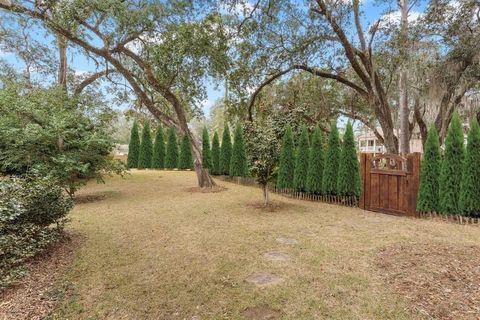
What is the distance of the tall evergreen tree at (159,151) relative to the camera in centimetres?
1552

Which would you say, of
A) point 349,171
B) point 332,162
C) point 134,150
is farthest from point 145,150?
point 349,171

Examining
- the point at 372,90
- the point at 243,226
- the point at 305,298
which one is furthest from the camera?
the point at 372,90

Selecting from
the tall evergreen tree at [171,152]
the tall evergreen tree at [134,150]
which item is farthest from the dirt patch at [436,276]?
the tall evergreen tree at [134,150]

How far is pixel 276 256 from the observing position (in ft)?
12.1

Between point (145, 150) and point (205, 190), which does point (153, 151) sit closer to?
point (145, 150)

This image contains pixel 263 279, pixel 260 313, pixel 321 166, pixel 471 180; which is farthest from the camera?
pixel 321 166

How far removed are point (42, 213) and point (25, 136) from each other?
3.34 metres

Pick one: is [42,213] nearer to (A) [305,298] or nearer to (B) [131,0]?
(A) [305,298]

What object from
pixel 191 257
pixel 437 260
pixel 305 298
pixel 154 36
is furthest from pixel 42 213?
pixel 154 36

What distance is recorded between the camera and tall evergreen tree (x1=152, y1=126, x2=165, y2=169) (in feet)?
50.9

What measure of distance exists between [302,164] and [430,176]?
3118 mm

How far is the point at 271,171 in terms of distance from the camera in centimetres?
659

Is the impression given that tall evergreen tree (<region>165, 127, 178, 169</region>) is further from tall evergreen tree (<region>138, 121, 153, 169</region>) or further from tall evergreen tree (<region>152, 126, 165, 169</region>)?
tall evergreen tree (<region>138, 121, 153, 169</region>)

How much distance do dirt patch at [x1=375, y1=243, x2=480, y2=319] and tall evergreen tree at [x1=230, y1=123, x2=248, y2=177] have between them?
7.51 meters
